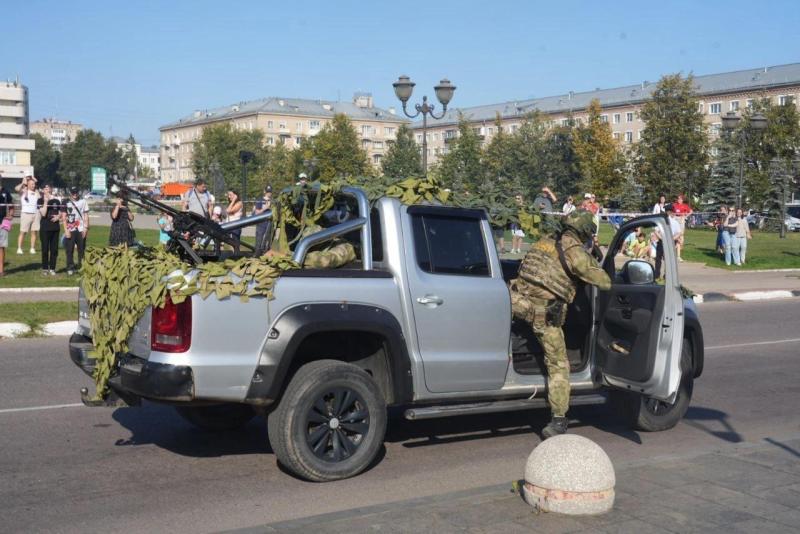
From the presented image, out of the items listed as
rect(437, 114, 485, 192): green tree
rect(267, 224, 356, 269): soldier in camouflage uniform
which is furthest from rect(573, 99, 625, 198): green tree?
rect(267, 224, 356, 269): soldier in camouflage uniform

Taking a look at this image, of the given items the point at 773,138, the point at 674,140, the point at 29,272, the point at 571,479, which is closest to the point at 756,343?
the point at 571,479

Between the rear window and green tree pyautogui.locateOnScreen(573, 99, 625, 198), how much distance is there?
76.8m

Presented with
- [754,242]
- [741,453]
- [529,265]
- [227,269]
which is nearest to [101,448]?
[227,269]

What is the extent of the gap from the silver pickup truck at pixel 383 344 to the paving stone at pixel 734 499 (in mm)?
1256

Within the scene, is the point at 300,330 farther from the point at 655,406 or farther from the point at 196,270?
the point at 655,406

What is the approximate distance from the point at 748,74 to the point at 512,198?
117682mm

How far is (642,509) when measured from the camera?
5.59m

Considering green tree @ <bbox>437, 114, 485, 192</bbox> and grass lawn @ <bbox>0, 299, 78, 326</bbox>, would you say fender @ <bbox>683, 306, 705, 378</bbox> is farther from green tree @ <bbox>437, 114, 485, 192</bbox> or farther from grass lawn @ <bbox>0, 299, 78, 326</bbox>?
green tree @ <bbox>437, 114, 485, 192</bbox>

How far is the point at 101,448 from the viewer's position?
738cm

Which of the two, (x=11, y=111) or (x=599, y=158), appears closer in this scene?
(x=599, y=158)

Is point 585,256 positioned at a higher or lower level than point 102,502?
higher

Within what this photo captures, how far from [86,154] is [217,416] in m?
152

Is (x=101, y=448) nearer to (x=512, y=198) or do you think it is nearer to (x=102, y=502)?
(x=102, y=502)

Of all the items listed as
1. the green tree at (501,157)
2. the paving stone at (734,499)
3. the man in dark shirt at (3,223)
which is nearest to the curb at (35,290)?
the man in dark shirt at (3,223)
